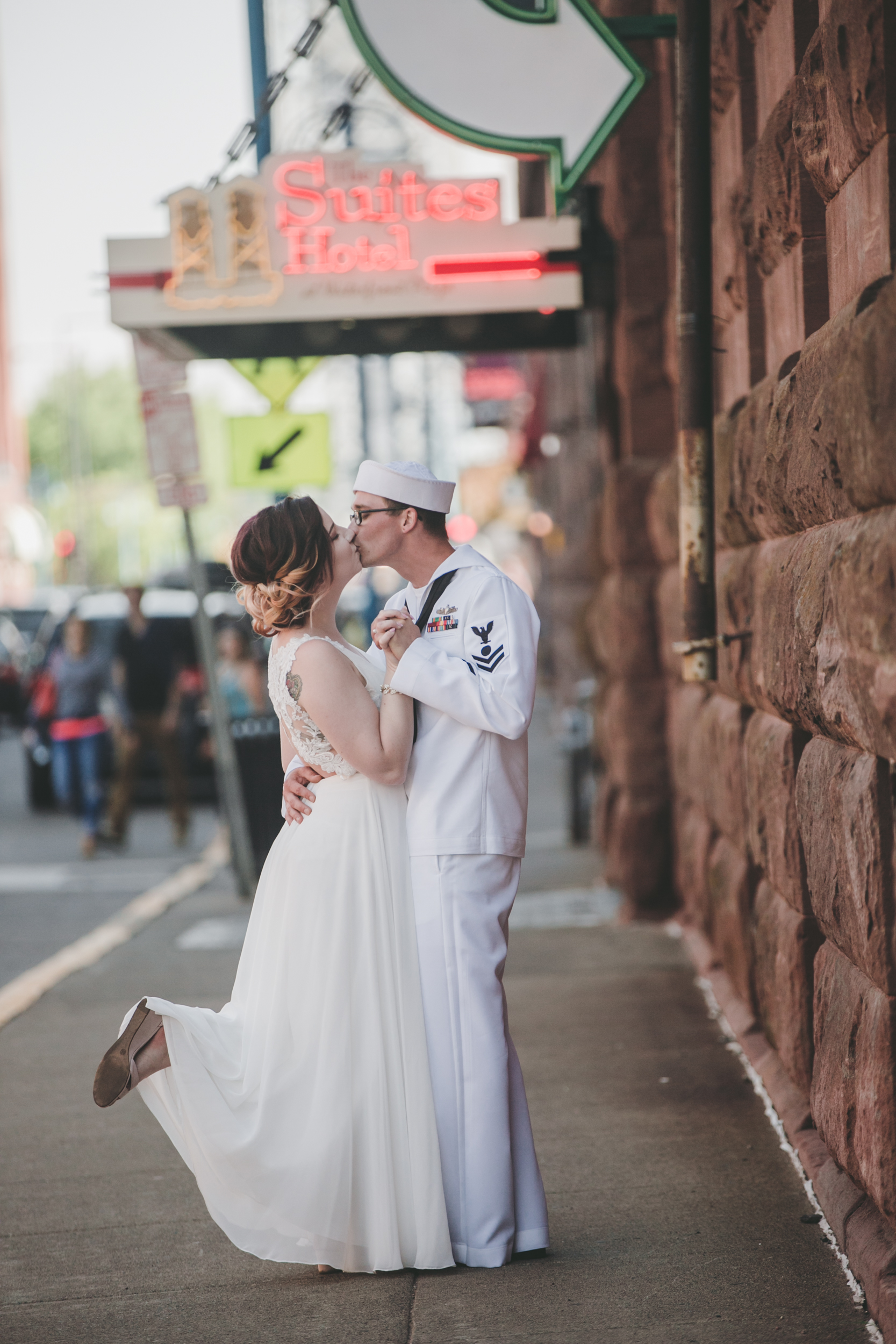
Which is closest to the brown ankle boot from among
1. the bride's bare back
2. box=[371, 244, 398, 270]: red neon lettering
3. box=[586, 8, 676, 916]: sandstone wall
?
the bride's bare back

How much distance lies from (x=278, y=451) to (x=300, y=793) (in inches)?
373

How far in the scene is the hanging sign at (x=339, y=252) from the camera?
766cm

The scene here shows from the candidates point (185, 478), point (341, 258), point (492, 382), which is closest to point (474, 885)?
point (341, 258)

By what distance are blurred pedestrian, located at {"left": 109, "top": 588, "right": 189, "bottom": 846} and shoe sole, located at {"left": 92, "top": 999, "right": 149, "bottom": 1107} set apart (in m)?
10.6

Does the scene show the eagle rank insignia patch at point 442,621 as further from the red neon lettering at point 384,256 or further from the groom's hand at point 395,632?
the red neon lettering at point 384,256

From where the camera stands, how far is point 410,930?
4.12 m

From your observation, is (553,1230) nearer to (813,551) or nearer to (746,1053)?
(746,1053)

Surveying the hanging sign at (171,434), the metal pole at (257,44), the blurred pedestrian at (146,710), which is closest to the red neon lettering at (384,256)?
the hanging sign at (171,434)

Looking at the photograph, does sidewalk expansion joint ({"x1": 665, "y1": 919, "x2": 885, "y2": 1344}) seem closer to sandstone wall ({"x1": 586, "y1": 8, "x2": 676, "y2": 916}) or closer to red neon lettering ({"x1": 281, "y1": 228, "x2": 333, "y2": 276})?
sandstone wall ({"x1": 586, "y1": 8, "x2": 676, "y2": 916})

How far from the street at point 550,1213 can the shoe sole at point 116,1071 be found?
59cm

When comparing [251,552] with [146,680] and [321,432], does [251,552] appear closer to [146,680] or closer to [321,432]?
[321,432]

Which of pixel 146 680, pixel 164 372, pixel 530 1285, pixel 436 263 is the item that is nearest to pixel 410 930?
pixel 530 1285

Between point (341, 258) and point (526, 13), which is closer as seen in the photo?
point (526, 13)

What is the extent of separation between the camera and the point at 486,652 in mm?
4121
